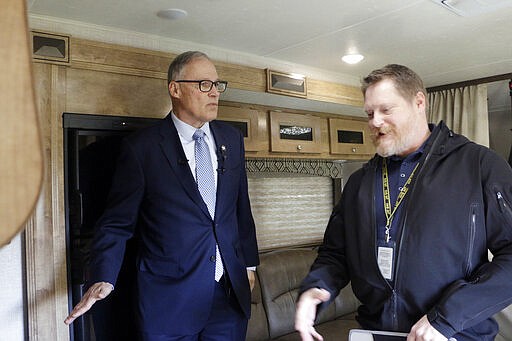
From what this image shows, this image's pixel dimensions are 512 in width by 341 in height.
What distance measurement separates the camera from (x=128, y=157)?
1680 millimetres

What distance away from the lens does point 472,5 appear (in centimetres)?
209

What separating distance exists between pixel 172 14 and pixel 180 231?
1.08 m

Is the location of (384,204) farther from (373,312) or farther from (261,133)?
(261,133)

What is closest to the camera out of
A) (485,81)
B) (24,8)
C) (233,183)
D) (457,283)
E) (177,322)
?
(24,8)

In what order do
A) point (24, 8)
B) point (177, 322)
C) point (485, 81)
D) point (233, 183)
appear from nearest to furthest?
point (24, 8) < point (177, 322) < point (233, 183) < point (485, 81)

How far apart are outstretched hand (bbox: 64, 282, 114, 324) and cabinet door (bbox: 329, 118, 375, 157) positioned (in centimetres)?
242

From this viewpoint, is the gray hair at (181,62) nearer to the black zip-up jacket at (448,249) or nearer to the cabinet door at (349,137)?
the black zip-up jacket at (448,249)

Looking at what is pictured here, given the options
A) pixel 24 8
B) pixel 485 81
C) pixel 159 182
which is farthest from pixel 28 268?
pixel 485 81

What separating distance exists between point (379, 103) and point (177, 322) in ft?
3.59

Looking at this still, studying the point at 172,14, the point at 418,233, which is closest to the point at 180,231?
the point at 418,233

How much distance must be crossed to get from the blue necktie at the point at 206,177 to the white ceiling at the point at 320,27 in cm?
67

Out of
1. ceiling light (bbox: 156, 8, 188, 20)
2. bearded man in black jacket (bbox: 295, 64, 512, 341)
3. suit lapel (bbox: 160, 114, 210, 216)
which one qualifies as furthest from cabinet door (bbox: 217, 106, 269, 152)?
bearded man in black jacket (bbox: 295, 64, 512, 341)

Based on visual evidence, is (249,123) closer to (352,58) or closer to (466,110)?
(352,58)

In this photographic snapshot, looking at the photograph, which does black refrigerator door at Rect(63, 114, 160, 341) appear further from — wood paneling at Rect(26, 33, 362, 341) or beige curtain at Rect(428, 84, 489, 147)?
beige curtain at Rect(428, 84, 489, 147)
